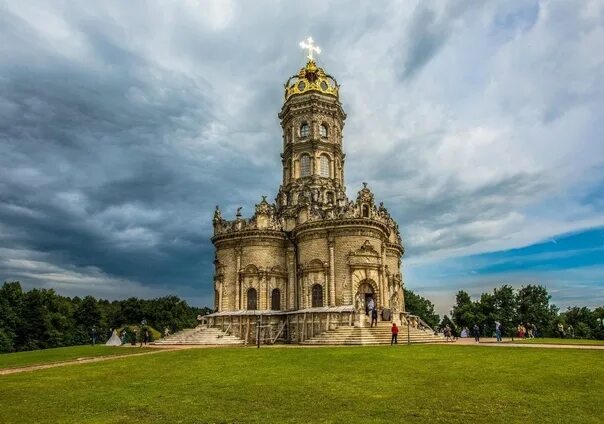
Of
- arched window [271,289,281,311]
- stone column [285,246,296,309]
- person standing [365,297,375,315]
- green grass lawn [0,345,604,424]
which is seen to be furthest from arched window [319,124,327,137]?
green grass lawn [0,345,604,424]

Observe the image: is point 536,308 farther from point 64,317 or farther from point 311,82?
point 64,317

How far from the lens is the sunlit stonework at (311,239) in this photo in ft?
134

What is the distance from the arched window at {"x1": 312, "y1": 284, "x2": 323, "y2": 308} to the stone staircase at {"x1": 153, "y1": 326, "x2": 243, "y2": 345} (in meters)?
7.25

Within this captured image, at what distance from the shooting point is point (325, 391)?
13406 millimetres

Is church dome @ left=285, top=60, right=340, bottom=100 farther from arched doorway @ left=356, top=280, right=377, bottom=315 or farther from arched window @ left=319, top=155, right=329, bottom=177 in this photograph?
arched doorway @ left=356, top=280, right=377, bottom=315

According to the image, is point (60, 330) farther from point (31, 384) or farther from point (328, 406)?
point (328, 406)

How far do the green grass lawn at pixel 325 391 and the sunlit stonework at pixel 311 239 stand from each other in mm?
17692

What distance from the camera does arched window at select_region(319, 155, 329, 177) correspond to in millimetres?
51469

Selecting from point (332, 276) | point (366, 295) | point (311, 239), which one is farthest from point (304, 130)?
point (366, 295)

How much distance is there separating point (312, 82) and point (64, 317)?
50602 mm

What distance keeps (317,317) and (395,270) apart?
1682cm

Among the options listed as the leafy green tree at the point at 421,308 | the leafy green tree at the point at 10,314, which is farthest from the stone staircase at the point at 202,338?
the leafy green tree at the point at 421,308

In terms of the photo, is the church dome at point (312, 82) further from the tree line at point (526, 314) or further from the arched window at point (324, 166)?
the tree line at point (526, 314)

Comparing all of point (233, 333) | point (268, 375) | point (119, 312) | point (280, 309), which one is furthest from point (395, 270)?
point (119, 312)
